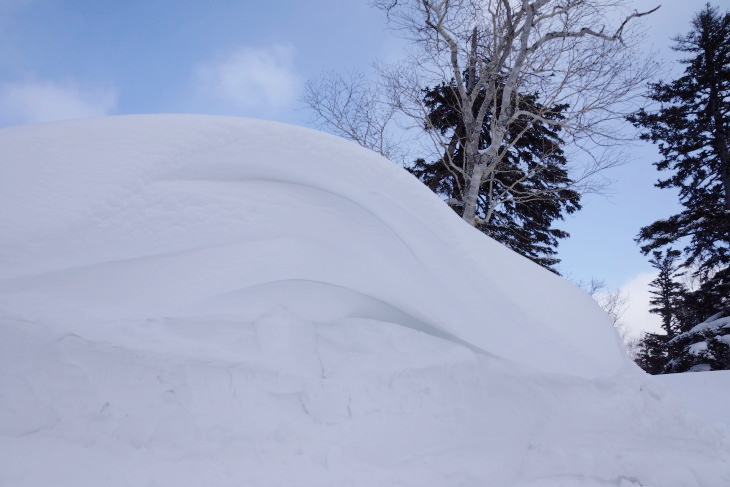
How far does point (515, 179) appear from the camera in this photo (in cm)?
1111

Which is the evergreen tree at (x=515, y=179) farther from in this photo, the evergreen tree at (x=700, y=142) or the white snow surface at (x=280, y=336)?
the white snow surface at (x=280, y=336)

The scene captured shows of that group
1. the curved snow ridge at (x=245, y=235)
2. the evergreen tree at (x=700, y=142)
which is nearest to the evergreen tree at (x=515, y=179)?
the evergreen tree at (x=700, y=142)

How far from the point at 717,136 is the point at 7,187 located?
1472 cm

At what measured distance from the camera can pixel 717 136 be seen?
11.6m

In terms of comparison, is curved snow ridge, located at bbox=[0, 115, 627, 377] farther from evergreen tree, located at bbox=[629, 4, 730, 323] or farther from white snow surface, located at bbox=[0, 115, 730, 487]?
evergreen tree, located at bbox=[629, 4, 730, 323]

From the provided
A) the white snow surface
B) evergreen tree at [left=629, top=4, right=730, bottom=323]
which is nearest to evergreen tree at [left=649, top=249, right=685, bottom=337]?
evergreen tree at [left=629, top=4, right=730, bottom=323]

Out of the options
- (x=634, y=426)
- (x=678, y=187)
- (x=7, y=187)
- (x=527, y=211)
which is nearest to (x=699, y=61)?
(x=678, y=187)

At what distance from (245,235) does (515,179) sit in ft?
33.5

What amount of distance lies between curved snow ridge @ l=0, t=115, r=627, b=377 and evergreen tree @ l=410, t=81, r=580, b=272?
8343mm

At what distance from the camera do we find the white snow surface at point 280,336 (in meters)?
1.58

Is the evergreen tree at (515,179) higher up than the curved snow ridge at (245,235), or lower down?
higher up

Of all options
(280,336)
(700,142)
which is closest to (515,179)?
(700,142)

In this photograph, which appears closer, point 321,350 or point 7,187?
point 7,187

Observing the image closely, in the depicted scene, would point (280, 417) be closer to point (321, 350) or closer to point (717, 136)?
point (321, 350)
